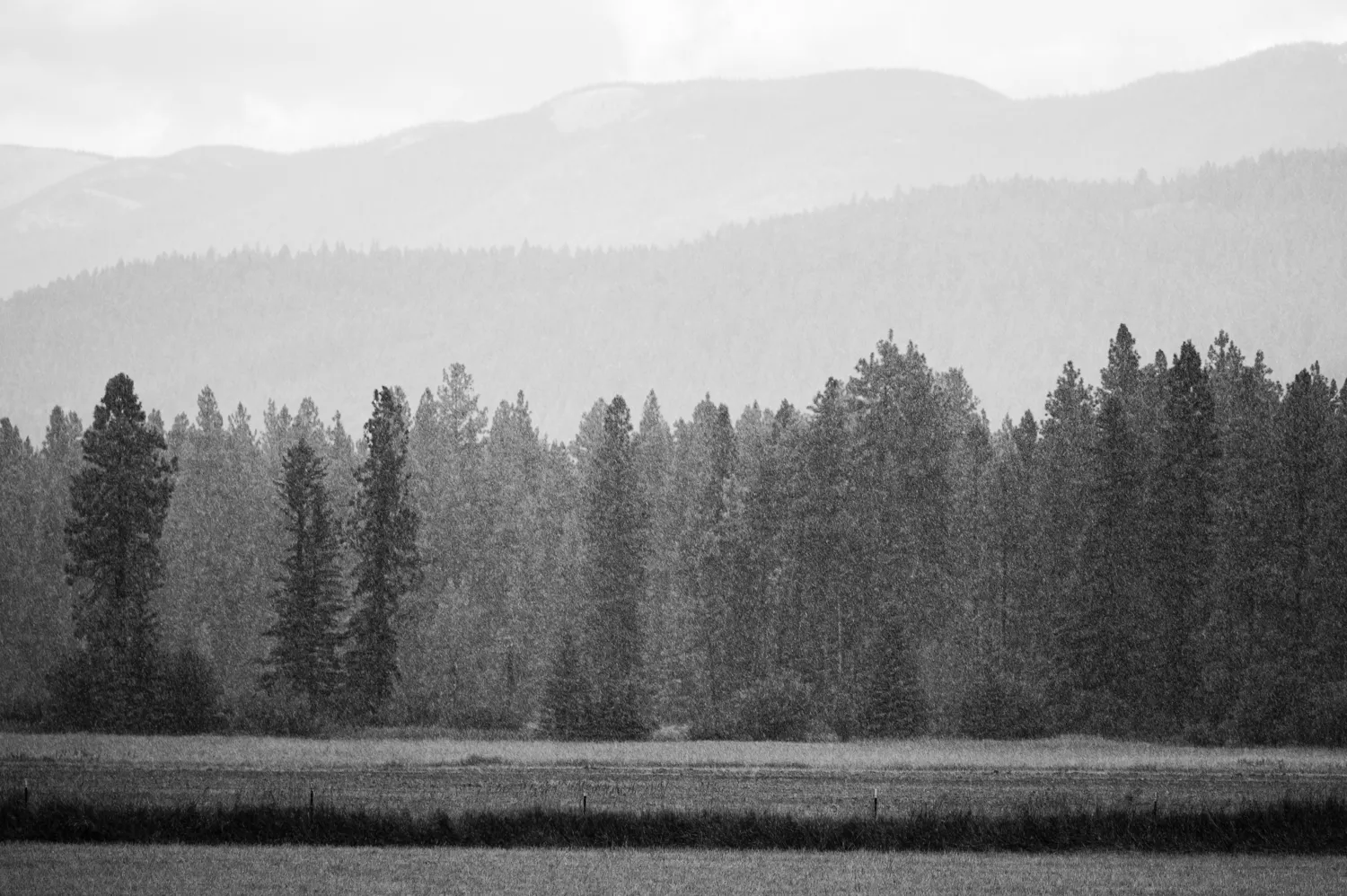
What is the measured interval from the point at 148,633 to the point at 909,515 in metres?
45.1

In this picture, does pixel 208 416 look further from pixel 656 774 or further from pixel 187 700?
pixel 656 774

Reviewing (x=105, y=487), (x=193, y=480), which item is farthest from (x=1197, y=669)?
(x=193, y=480)

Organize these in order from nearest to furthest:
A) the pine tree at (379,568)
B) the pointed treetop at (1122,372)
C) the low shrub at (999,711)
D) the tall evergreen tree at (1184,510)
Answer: the low shrub at (999,711) → the pine tree at (379,568) → the tall evergreen tree at (1184,510) → the pointed treetop at (1122,372)

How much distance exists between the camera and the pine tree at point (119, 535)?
79.5 m

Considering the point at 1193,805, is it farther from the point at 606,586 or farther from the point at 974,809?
the point at 606,586

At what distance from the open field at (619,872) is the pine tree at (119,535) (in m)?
43.5

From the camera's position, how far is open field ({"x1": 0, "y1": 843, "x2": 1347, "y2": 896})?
33250mm

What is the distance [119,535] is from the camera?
3187 inches

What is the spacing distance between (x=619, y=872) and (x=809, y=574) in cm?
5939

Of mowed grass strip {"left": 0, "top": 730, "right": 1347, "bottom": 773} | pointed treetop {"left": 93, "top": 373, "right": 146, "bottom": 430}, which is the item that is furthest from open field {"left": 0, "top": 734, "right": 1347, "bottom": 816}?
pointed treetop {"left": 93, "top": 373, "right": 146, "bottom": 430}

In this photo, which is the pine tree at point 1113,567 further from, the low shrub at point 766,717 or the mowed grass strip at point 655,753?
the low shrub at point 766,717

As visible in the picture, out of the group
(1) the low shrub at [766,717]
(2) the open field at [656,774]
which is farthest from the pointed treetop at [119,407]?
(1) the low shrub at [766,717]

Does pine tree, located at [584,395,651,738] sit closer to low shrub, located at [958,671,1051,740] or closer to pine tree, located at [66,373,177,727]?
low shrub, located at [958,671,1051,740]

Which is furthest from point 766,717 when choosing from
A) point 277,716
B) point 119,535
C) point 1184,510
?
point 119,535
